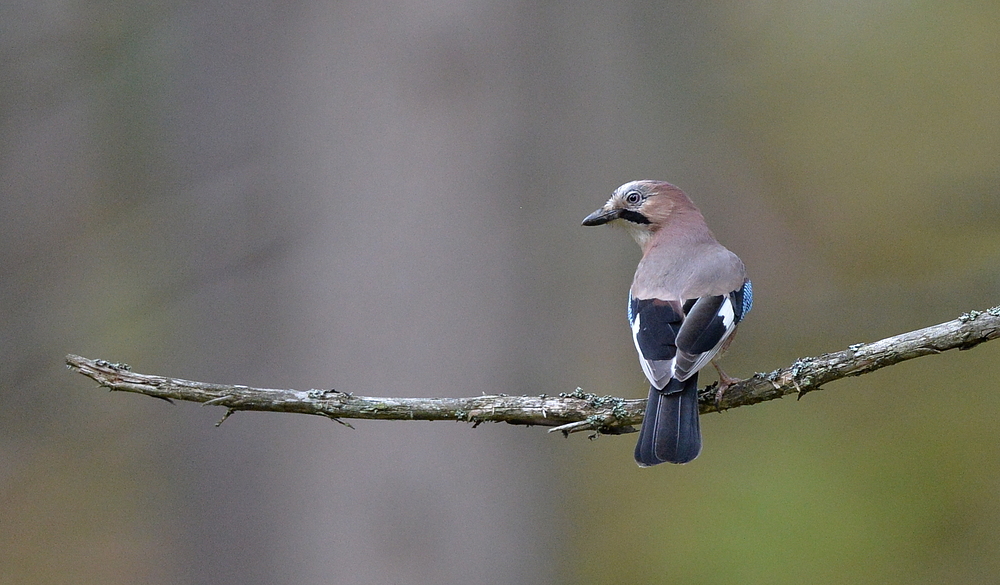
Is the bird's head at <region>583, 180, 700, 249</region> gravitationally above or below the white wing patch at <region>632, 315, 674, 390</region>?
above

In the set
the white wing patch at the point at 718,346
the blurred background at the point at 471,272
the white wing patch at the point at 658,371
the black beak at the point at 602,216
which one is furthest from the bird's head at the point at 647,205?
the white wing patch at the point at 658,371

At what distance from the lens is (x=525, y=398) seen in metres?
2.68

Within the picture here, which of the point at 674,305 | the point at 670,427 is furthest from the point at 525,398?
the point at 674,305

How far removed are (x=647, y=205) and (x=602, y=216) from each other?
0.21m

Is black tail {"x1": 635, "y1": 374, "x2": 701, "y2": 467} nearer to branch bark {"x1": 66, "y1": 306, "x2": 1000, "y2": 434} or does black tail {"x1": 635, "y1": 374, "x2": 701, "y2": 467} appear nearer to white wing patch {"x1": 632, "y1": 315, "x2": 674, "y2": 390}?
white wing patch {"x1": 632, "y1": 315, "x2": 674, "y2": 390}

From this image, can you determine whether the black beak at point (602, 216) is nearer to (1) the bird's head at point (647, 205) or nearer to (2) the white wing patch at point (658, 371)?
(1) the bird's head at point (647, 205)

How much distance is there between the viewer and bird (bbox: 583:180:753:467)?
2904mm

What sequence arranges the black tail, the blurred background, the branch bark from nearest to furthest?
1. the branch bark
2. the black tail
3. the blurred background

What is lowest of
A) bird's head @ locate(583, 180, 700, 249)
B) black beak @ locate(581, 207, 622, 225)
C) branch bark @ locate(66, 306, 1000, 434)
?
branch bark @ locate(66, 306, 1000, 434)

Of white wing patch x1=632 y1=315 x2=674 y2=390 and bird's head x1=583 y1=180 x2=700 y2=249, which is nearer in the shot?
white wing patch x1=632 y1=315 x2=674 y2=390

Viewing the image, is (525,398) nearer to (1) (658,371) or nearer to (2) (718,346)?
(1) (658,371)

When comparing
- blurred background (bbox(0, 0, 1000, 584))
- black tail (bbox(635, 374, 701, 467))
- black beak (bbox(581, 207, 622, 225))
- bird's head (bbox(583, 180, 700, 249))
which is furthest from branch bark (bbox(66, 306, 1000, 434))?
blurred background (bbox(0, 0, 1000, 584))

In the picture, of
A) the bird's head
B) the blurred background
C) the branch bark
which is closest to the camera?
the branch bark

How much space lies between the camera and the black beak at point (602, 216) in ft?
12.7
